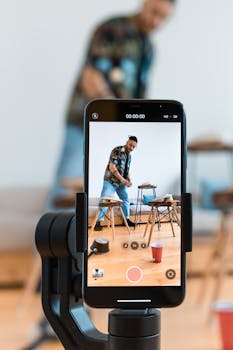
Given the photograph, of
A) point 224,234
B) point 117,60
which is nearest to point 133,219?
point 224,234

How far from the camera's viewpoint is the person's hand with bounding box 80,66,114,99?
3170 millimetres

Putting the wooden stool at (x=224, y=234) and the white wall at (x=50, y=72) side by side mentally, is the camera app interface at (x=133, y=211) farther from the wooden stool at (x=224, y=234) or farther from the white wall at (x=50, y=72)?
the white wall at (x=50, y=72)

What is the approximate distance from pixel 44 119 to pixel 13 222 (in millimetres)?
522

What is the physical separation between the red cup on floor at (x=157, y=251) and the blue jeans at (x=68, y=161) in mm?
2555

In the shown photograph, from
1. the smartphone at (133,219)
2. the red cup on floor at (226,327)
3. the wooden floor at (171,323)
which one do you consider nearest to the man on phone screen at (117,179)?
the smartphone at (133,219)

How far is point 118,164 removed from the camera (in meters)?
0.59

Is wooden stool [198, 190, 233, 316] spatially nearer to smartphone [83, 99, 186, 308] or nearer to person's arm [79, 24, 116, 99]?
person's arm [79, 24, 116, 99]

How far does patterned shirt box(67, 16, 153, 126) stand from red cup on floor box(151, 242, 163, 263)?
2.58m

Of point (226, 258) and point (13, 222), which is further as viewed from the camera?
point (13, 222)

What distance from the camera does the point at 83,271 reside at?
59cm

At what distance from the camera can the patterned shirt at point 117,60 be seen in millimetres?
3176

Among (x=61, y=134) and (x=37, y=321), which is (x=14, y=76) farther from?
(x=37, y=321)

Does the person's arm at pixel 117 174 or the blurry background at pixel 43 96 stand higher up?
the blurry background at pixel 43 96

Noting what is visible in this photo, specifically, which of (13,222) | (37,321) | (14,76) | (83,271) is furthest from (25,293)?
(83,271)
